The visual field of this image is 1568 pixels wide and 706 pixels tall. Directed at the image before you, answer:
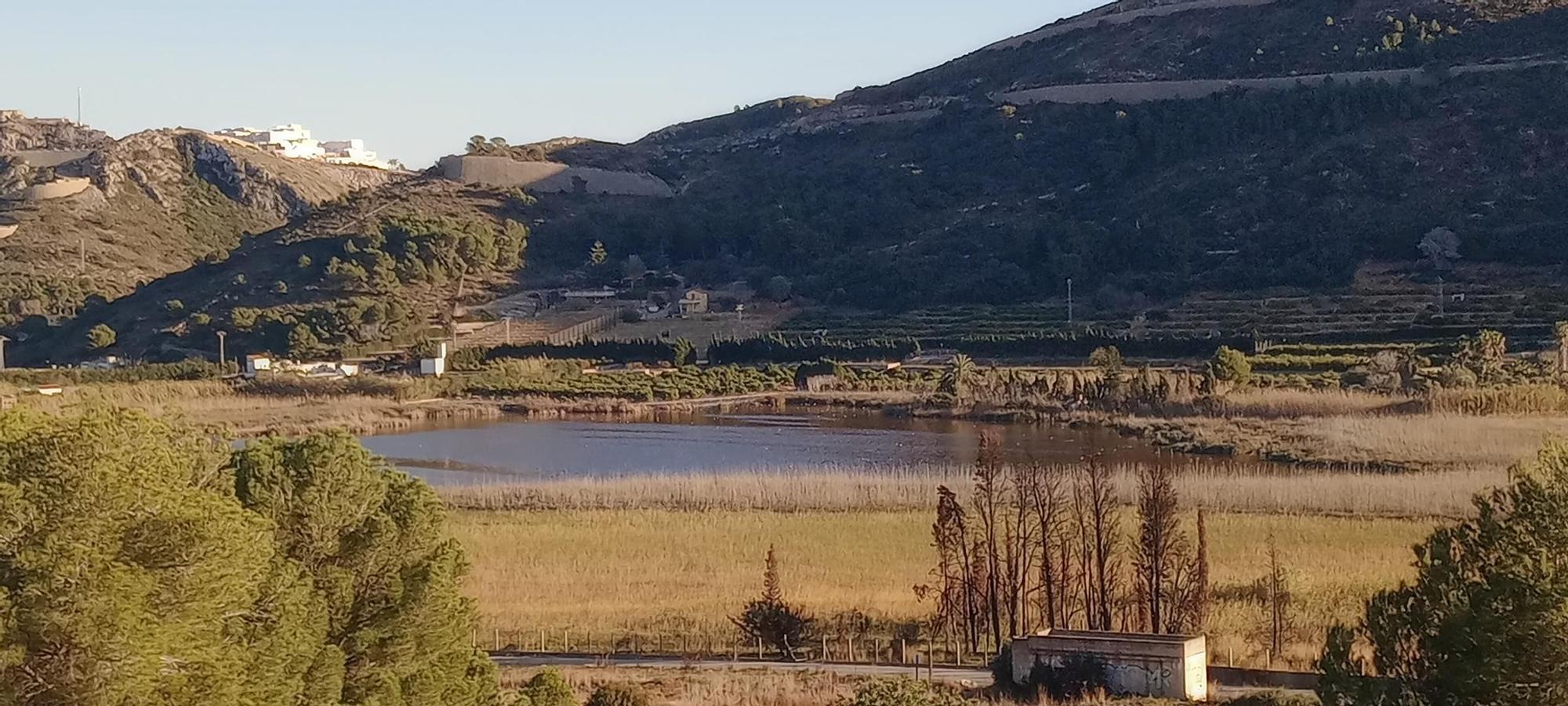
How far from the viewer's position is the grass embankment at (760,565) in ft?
58.7

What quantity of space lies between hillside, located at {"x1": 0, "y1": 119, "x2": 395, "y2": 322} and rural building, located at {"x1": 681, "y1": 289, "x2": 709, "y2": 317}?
24783 millimetres

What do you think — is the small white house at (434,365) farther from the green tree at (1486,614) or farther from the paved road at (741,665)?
the green tree at (1486,614)

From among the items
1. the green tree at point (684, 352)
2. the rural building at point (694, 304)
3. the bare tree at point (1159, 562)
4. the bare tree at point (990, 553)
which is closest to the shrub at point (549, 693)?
the bare tree at point (990, 553)

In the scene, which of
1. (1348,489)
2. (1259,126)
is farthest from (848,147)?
(1348,489)

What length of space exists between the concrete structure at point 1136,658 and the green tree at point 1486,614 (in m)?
2.59

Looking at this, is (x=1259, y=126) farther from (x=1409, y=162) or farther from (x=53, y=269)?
(x=53, y=269)

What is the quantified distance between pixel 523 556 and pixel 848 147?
186 ft

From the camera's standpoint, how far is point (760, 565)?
845 inches

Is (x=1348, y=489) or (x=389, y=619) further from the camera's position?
(x=1348, y=489)

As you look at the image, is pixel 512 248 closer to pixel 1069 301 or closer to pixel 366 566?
pixel 1069 301

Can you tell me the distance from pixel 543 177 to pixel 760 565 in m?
58.4

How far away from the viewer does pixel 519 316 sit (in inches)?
2370

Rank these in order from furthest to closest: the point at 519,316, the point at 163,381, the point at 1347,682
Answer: the point at 519,316
the point at 163,381
the point at 1347,682

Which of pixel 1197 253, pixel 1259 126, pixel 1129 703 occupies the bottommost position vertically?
pixel 1129 703
